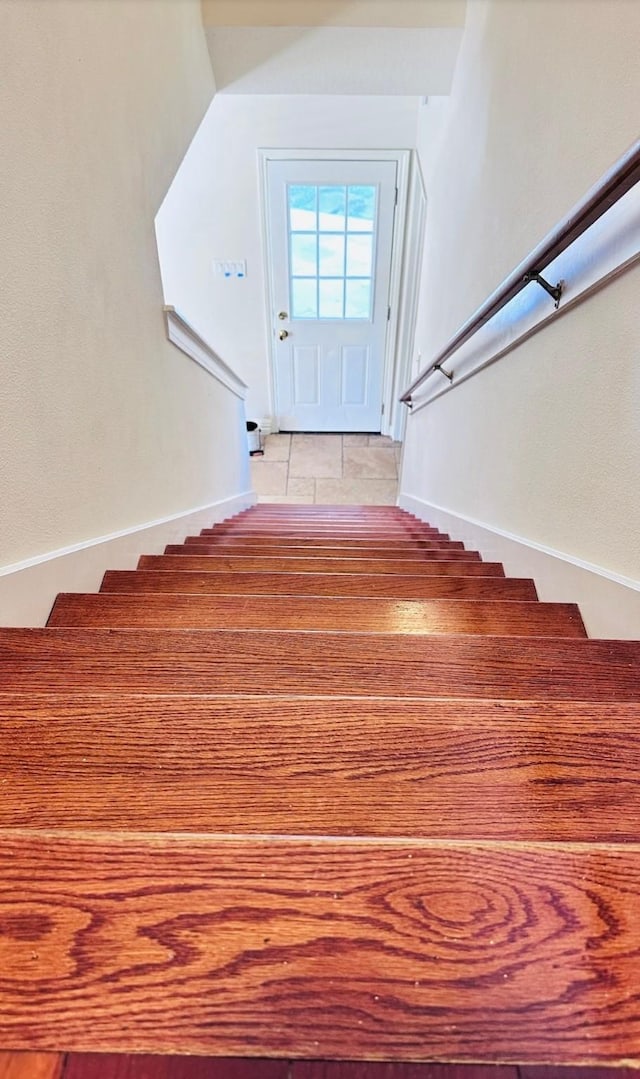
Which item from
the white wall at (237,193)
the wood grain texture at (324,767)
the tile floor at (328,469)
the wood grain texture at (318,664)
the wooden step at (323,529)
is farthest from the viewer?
the tile floor at (328,469)

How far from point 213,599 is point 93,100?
1286mm

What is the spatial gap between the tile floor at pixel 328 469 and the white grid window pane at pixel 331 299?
111cm

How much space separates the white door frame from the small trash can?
10.1 inches

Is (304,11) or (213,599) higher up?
(304,11)

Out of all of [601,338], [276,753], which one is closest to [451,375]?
[601,338]

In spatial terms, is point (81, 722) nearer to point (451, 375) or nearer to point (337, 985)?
point (337, 985)

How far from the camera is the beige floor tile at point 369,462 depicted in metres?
4.51

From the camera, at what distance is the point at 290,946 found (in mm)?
441

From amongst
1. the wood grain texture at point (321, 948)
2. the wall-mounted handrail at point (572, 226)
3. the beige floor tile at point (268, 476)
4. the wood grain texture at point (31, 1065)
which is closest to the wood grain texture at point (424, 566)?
the wall-mounted handrail at point (572, 226)

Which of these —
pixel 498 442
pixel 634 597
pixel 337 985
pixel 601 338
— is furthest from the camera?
pixel 498 442

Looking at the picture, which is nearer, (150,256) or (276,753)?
(276,753)

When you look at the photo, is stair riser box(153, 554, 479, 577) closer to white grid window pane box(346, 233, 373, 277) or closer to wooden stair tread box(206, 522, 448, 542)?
wooden stair tread box(206, 522, 448, 542)

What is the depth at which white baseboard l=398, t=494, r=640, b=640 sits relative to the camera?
1.01m

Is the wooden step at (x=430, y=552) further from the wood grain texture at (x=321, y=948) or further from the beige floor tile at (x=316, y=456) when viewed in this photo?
the beige floor tile at (x=316, y=456)
